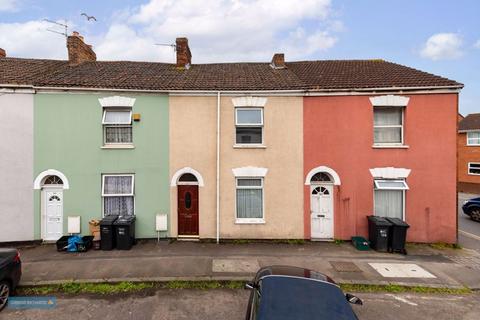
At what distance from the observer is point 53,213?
9508 mm

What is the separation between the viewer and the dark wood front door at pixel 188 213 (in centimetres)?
984

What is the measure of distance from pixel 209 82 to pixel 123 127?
395 cm

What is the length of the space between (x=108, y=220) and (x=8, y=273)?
3.45 metres

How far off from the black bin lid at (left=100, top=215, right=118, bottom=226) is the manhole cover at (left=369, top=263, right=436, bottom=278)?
29.6 ft

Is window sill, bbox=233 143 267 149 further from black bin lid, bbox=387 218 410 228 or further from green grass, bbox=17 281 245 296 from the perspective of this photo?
black bin lid, bbox=387 218 410 228

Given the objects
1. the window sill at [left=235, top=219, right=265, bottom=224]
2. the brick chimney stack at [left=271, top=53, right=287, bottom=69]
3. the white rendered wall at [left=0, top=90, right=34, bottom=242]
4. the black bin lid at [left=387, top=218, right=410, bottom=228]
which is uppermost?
the brick chimney stack at [left=271, top=53, right=287, bottom=69]

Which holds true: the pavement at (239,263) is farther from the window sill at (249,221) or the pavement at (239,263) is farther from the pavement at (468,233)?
the pavement at (468,233)

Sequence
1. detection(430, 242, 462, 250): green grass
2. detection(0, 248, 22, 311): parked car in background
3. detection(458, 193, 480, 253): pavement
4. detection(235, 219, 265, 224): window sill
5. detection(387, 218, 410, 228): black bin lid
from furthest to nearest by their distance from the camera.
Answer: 1. detection(458, 193, 480, 253): pavement
2. detection(235, 219, 265, 224): window sill
3. detection(430, 242, 462, 250): green grass
4. detection(387, 218, 410, 228): black bin lid
5. detection(0, 248, 22, 311): parked car in background

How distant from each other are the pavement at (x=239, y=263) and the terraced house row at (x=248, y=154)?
2.49 feet

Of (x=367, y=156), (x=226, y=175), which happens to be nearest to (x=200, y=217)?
(x=226, y=175)

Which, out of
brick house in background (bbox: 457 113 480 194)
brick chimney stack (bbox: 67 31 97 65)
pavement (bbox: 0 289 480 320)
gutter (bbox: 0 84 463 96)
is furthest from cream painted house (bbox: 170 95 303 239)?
brick house in background (bbox: 457 113 480 194)

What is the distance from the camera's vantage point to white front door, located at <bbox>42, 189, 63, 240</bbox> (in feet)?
31.0

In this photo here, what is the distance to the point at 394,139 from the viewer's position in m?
9.98

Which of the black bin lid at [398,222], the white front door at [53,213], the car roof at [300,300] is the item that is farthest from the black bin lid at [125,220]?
the black bin lid at [398,222]
